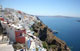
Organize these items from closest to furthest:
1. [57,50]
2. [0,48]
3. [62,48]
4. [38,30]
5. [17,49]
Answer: [0,48] → [17,49] → [57,50] → [62,48] → [38,30]

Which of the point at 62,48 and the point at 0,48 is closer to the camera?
the point at 0,48

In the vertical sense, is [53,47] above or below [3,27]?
below

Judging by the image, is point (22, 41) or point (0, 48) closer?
point (0, 48)

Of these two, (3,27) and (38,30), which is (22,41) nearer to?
(3,27)

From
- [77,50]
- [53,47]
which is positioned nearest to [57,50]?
[53,47]

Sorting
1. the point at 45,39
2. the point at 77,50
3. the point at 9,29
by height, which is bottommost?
the point at 77,50

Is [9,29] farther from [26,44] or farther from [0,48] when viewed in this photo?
[0,48]

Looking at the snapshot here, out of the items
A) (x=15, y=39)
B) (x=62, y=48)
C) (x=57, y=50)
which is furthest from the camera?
(x=62, y=48)

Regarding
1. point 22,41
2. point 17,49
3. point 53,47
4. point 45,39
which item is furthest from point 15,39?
point 45,39

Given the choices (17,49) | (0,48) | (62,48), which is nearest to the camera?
(0,48)
